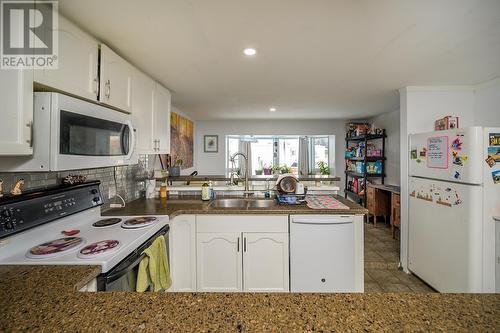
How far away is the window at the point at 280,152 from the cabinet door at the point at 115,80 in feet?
13.0

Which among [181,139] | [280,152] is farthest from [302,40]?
[280,152]

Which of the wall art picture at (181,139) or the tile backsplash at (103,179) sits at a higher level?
the wall art picture at (181,139)

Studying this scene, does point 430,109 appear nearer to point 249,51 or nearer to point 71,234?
point 249,51

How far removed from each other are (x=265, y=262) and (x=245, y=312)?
4.70 feet

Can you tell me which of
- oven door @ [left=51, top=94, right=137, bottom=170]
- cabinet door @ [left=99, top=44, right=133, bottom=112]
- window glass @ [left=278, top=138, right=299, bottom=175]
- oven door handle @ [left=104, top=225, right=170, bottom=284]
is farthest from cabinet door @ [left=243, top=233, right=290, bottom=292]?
window glass @ [left=278, top=138, right=299, bottom=175]

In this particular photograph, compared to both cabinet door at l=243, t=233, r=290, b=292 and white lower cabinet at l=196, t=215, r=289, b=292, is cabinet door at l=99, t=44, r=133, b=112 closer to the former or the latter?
white lower cabinet at l=196, t=215, r=289, b=292

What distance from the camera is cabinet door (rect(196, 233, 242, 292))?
2.00 metres

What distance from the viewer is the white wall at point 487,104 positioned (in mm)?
2471

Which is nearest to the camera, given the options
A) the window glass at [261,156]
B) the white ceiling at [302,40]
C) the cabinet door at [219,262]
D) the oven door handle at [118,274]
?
the oven door handle at [118,274]

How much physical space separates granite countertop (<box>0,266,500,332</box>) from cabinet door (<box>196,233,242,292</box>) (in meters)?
1.30

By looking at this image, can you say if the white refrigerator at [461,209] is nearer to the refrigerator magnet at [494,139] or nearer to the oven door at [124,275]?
the refrigerator magnet at [494,139]

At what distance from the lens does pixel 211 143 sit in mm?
Answer: 5699

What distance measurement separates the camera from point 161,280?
1559 millimetres

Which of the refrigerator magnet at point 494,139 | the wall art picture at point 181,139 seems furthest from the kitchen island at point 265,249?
the wall art picture at point 181,139
